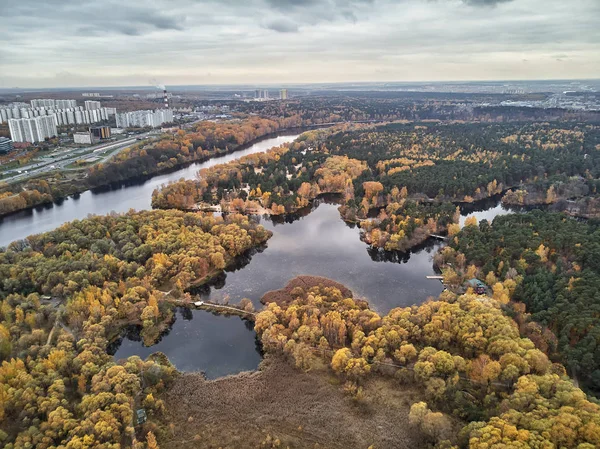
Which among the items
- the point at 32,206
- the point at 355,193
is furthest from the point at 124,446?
the point at 32,206

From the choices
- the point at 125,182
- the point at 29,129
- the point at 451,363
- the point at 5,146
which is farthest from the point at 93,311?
the point at 29,129

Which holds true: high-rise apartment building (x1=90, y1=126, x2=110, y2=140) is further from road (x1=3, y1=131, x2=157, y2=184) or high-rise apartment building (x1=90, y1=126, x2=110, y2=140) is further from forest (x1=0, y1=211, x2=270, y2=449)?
forest (x1=0, y1=211, x2=270, y2=449)

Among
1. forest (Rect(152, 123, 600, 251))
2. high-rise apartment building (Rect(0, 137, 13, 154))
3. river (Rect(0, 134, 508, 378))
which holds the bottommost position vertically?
river (Rect(0, 134, 508, 378))

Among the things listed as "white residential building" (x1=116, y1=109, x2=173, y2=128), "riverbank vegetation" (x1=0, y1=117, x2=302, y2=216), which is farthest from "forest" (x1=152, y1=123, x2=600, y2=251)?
"white residential building" (x1=116, y1=109, x2=173, y2=128)

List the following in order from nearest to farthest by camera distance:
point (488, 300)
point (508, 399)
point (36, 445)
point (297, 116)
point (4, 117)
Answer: point (36, 445)
point (508, 399)
point (488, 300)
point (4, 117)
point (297, 116)

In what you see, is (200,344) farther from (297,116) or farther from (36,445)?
(297,116)

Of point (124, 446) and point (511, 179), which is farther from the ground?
point (511, 179)
